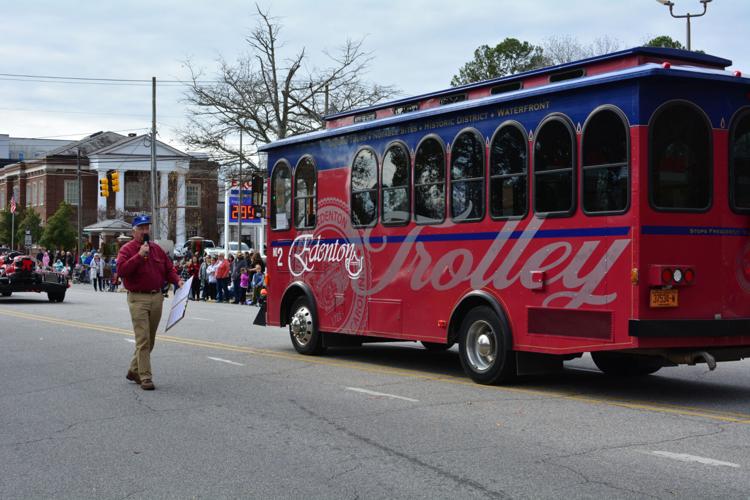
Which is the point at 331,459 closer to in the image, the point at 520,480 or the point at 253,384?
the point at 520,480

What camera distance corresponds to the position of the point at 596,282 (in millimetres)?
9594

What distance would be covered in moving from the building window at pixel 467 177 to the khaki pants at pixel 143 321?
3.67 metres

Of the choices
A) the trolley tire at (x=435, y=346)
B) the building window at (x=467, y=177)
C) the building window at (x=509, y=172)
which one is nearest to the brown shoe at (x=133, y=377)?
the building window at (x=467, y=177)

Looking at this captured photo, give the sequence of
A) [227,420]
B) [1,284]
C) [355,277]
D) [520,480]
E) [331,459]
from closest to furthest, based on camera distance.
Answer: [520,480] → [331,459] → [227,420] → [355,277] → [1,284]

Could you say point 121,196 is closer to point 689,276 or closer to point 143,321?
point 143,321

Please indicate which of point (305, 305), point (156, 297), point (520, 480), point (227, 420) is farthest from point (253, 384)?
point (520, 480)

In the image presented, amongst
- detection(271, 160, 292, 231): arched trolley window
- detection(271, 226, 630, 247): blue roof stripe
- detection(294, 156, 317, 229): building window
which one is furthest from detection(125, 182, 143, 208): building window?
detection(271, 226, 630, 247): blue roof stripe

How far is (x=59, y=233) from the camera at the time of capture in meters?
70.7

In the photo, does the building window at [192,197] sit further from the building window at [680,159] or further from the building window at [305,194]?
the building window at [680,159]

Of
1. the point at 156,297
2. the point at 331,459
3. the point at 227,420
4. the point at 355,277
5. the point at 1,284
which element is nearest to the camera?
the point at 331,459

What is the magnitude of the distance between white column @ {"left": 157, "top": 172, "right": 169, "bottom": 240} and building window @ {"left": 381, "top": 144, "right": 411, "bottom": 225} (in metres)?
55.3

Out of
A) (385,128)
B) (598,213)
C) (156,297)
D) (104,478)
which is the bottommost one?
(104,478)

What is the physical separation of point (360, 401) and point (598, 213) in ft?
10.1

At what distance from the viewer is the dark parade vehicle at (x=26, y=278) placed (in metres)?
29.5
